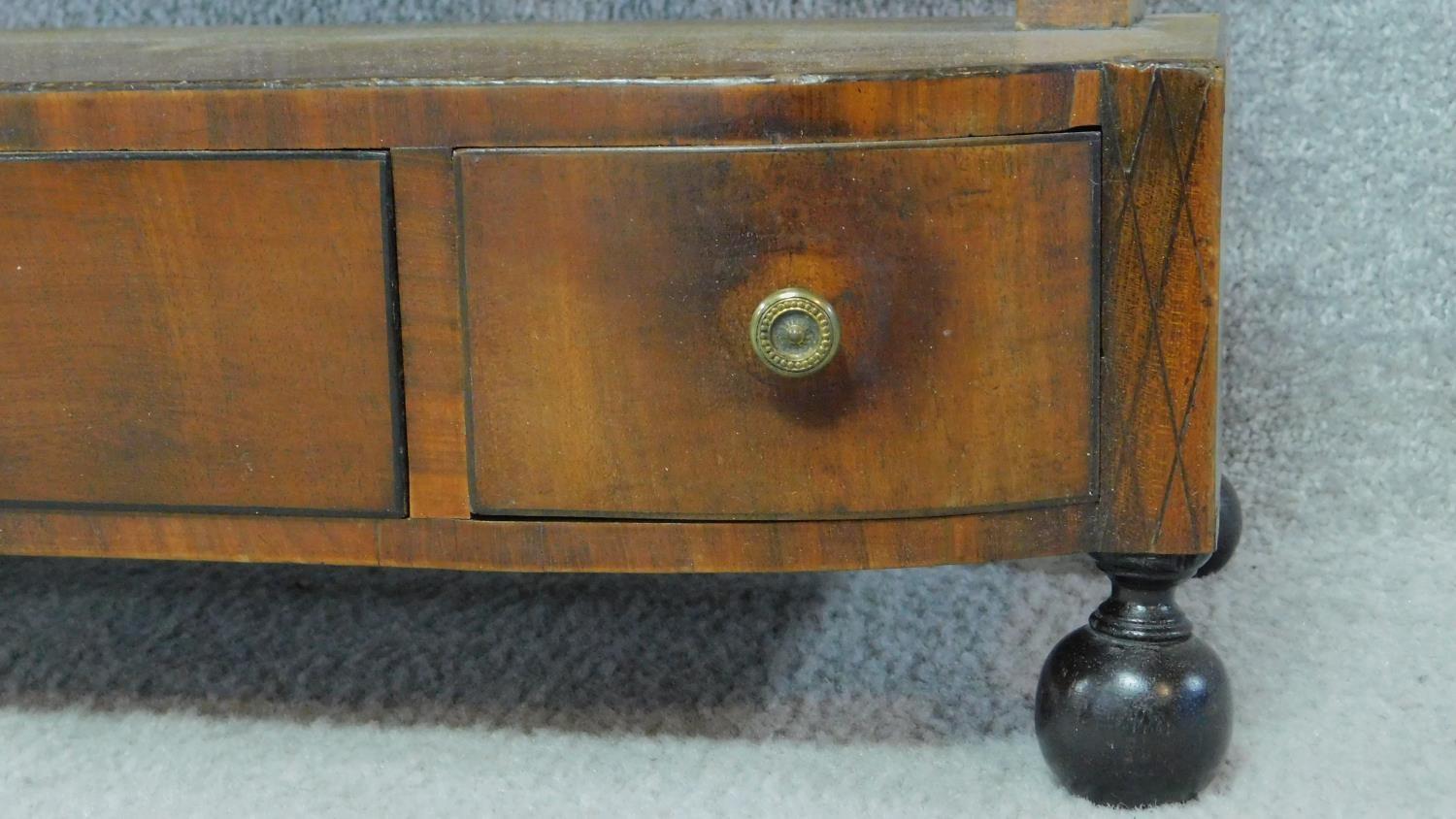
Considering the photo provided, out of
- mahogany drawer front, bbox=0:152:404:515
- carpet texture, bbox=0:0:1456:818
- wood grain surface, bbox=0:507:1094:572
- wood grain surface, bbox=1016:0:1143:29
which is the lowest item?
carpet texture, bbox=0:0:1456:818

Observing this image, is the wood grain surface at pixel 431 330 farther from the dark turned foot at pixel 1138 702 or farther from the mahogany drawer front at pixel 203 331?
the dark turned foot at pixel 1138 702

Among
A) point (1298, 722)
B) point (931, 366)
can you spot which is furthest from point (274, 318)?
point (1298, 722)

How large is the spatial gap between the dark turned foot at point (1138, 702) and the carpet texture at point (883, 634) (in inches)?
1.1

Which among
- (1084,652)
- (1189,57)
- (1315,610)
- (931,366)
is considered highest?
(1189,57)

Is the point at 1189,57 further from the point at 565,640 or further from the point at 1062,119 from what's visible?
the point at 565,640

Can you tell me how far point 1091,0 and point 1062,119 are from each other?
9.5 inches

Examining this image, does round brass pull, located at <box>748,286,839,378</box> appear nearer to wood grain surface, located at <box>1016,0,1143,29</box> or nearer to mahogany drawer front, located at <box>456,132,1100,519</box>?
mahogany drawer front, located at <box>456,132,1100,519</box>

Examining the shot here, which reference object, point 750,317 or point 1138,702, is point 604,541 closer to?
point 750,317

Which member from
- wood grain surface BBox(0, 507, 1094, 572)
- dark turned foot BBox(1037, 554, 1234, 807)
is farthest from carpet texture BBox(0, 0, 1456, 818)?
wood grain surface BBox(0, 507, 1094, 572)

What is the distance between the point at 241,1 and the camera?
3.99 ft

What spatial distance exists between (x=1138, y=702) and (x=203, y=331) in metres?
0.41

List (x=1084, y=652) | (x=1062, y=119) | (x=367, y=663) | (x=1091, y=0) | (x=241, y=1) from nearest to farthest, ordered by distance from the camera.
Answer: (x=1062, y=119) → (x=1084, y=652) → (x=1091, y=0) → (x=367, y=663) → (x=241, y=1)

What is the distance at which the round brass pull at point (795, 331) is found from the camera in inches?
26.0

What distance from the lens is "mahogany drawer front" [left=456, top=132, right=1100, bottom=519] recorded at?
0.66m
